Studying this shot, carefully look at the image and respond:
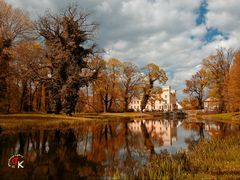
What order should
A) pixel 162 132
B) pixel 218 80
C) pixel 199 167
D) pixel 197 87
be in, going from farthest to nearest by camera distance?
1. pixel 197 87
2. pixel 218 80
3. pixel 162 132
4. pixel 199 167

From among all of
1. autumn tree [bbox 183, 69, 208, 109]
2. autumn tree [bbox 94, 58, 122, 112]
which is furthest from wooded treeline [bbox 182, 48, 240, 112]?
autumn tree [bbox 94, 58, 122, 112]

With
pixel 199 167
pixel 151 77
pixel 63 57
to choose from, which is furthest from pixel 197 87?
pixel 199 167

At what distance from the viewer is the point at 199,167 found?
9.84 m

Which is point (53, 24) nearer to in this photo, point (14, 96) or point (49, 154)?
point (14, 96)

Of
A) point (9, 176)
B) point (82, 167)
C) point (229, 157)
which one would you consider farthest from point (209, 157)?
point (9, 176)

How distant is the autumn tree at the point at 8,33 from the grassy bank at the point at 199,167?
3076 cm

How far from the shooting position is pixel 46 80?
3797 cm

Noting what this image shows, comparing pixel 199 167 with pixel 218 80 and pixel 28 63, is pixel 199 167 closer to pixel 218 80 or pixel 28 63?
pixel 28 63

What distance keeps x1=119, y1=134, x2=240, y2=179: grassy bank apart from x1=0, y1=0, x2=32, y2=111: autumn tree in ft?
101

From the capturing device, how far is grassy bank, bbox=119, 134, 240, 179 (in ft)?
27.1

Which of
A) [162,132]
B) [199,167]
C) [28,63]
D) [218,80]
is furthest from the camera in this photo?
[218,80]

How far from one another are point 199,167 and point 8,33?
36.1m

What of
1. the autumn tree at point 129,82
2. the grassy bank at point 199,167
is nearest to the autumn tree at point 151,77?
the autumn tree at point 129,82

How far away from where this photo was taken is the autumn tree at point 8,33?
36.4 meters
